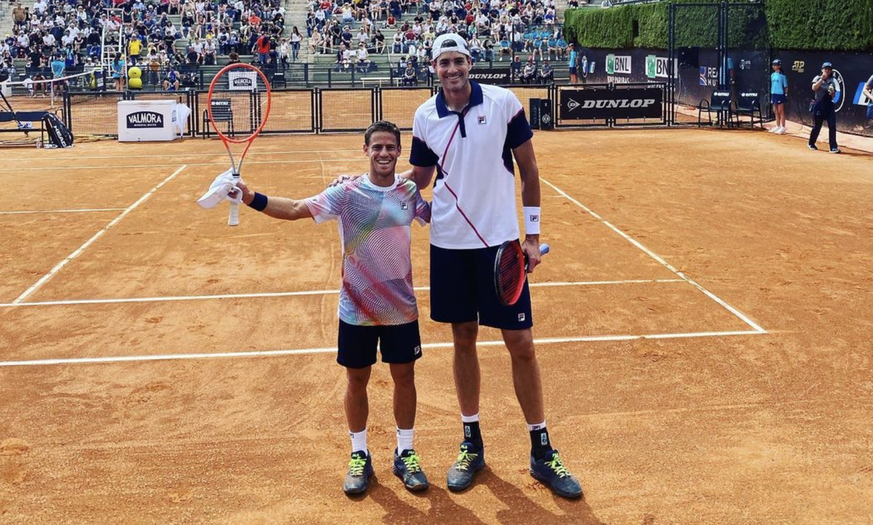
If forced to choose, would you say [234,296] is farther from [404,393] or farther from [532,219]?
[532,219]

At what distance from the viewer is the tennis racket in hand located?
5398mm

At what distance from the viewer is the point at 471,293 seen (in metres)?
5.69

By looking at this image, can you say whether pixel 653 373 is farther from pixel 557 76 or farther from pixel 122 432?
pixel 557 76

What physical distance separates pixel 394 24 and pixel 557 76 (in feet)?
31.1

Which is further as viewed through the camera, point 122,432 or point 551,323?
point 551,323

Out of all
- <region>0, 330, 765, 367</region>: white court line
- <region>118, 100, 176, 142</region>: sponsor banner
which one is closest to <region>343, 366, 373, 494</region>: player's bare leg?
<region>0, 330, 765, 367</region>: white court line

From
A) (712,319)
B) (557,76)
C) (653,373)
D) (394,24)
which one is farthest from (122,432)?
(394,24)

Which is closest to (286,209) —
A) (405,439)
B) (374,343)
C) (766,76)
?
(374,343)

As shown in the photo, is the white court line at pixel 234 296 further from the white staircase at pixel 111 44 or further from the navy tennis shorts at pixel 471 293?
the white staircase at pixel 111 44

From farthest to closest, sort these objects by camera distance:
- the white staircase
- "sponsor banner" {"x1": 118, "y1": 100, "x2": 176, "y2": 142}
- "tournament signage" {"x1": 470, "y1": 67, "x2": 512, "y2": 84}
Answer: the white staircase, "tournament signage" {"x1": 470, "y1": 67, "x2": 512, "y2": 84}, "sponsor banner" {"x1": 118, "y1": 100, "x2": 176, "y2": 142}

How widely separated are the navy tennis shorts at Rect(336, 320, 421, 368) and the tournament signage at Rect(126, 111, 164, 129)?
76.9 ft

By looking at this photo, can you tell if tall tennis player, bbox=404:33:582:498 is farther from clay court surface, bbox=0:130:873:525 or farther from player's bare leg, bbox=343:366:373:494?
clay court surface, bbox=0:130:873:525

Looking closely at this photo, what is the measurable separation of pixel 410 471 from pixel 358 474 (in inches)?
11.9

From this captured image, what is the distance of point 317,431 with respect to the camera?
6762 mm
